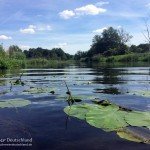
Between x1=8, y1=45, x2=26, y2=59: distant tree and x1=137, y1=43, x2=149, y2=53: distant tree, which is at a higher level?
x1=137, y1=43, x2=149, y2=53: distant tree

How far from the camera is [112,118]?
5898 millimetres

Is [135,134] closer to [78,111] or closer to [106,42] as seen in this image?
[78,111]

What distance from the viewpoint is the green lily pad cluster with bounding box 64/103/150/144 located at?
17.9 ft

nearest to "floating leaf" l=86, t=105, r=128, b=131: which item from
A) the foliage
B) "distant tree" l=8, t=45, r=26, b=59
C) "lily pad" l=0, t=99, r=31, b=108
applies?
"lily pad" l=0, t=99, r=31, b=108

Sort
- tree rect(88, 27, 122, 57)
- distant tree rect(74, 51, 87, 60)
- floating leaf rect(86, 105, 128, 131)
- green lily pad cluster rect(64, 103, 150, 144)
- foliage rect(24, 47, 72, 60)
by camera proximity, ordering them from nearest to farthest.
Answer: green lily pad cluster rect(64, 103, 150, 144) < floating leaf rect(86, 105, 128, 131) < tree rect(88, 27, 122, 57) < distant tree rect(74, 51, 87, 60) < foliage rect(24, 47, 72, 60)

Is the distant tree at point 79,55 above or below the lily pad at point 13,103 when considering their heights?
above

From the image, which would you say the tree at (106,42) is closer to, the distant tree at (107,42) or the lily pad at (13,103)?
the distant tree at (107,42)

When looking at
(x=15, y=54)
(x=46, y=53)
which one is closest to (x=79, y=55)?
(x=46, y=53)

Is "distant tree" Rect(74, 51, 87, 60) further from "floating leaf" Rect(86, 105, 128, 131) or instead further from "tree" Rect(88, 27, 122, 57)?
"floating leaf" Rect(86, 105, 128, 131)

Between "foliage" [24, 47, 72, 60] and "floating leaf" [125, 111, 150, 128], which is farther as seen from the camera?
"foliage" [24, 47, 72, 60]

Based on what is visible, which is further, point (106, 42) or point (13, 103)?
point (106, 42)

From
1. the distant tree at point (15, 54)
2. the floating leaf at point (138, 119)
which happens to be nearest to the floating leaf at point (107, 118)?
the floating leaf at point (138, 119)

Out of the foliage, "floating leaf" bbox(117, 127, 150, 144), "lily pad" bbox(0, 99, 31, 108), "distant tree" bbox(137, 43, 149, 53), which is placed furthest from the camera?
the foliage

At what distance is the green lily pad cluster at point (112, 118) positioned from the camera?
215 inches
